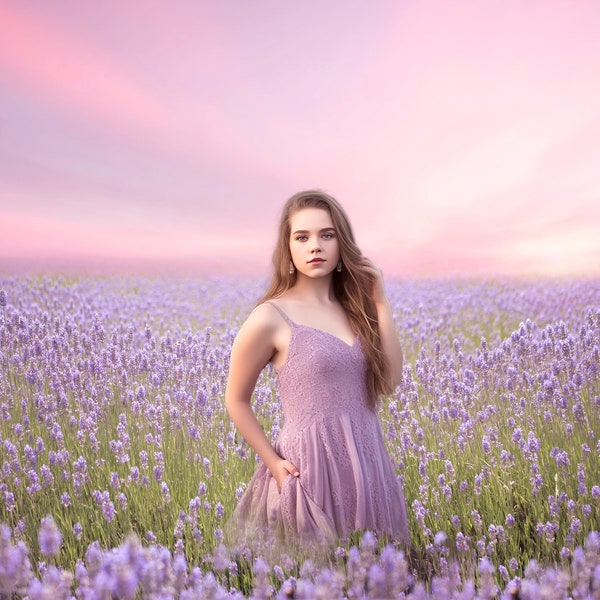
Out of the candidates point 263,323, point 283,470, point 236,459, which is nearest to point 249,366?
point 263,323

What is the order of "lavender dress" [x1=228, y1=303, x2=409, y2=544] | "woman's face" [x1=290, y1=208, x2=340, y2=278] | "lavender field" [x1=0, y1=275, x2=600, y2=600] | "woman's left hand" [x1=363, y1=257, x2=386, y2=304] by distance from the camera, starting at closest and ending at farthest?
"lavender dress" [x1=228, y1=303, x2=409, y2=544] → "lavender field" [x1=0, y1=275, x2=600, y2=600] → "woman's face" [x1=290, y1=208, x2=340, y2=278] → "woman's left hand" [x1=363, y1=257, x2=386, y2=304]

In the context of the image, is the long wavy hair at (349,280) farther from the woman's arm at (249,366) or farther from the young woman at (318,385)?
the woman's arm at (249,366)

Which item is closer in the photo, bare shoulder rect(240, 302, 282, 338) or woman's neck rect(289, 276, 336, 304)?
bare shoulder rect(240, 302, 282, 338)

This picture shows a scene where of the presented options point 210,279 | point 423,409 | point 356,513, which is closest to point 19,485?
point 356,513

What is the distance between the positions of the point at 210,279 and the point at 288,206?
10950 mm

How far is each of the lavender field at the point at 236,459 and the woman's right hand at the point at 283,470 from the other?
260 millimetres

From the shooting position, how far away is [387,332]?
2.77m

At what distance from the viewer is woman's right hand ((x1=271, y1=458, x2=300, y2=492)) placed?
247cm

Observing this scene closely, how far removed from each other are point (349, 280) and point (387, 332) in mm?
260

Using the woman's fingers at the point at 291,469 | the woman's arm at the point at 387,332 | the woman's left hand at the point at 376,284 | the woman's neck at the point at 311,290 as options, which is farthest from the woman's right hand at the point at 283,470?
the woman's left hand at the point at 376,284

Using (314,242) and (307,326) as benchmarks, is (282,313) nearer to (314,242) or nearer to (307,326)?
(307,326)

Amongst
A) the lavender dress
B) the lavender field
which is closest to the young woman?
the lavender dress

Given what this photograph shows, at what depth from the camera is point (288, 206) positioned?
284 centimetres

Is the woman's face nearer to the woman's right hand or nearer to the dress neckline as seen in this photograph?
Result: the dress neckline
